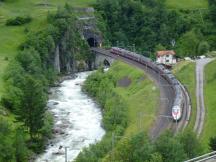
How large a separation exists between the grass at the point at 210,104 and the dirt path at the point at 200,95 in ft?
2.85

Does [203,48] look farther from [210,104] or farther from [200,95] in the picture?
[210,104]

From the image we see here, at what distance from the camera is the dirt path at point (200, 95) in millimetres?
98656

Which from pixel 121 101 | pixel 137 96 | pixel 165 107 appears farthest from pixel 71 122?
pixel 165 107

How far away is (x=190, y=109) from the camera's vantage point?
4252 inches

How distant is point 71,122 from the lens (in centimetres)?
11888

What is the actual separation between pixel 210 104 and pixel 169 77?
26.3 meters

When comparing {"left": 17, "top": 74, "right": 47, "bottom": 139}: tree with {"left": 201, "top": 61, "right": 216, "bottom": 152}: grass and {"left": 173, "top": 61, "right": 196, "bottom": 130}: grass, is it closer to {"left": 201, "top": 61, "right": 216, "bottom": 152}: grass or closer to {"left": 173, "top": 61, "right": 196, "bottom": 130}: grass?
{"left": 173, "top": 61, "right": 196, "bottom": 130}: grass

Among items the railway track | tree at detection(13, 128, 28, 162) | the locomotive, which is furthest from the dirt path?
tree at detection(13, 128, 28, 162)

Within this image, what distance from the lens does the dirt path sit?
9866 cm

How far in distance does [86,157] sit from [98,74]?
223ft

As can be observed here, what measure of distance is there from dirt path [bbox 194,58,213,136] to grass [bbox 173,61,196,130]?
34.3 inches

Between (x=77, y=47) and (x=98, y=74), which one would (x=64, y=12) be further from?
(x=98, y=74)

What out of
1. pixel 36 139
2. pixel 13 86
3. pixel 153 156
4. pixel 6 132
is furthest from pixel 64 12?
pixel 153 156

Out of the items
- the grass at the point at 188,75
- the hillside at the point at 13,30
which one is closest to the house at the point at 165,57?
the grass at the point at 188,75
